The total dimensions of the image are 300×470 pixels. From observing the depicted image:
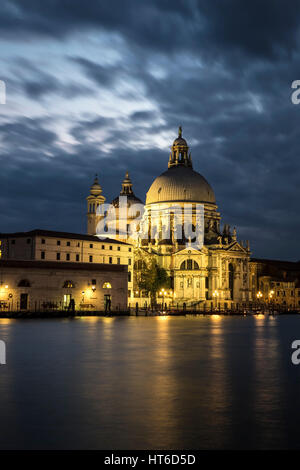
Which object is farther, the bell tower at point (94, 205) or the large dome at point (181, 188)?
the large dome at point (181, 188)

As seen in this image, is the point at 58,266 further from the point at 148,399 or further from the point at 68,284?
the point at 148,399

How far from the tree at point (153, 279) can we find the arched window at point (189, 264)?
15.2ft

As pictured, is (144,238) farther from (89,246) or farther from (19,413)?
(19,413)

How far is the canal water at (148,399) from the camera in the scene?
36.8ft

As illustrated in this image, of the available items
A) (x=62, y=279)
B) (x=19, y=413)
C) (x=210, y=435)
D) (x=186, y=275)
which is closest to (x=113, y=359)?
(x=19, y=413)

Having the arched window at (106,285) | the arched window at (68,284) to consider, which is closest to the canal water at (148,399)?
the arched window at (68,284)

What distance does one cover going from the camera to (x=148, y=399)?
599 inches

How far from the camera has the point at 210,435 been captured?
37.5 ft

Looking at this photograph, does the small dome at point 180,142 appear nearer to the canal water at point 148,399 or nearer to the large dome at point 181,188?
the large dome at point 181,188

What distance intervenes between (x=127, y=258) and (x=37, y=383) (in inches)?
2891

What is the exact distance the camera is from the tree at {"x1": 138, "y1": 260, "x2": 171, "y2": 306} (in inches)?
3767

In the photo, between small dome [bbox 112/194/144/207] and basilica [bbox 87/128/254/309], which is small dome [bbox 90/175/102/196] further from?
small dome [bbox 112/194/144/207]
